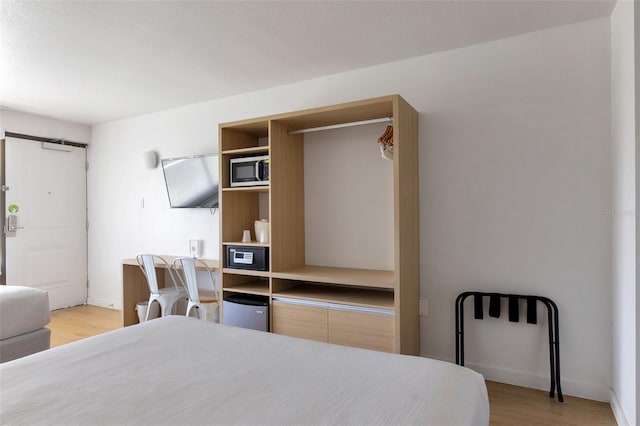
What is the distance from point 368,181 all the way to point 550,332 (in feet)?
5.61

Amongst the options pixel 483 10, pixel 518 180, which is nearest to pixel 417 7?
pixel 483 10

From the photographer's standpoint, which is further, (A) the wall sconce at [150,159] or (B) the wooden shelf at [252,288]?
(A) the wall sconce at [150,159]

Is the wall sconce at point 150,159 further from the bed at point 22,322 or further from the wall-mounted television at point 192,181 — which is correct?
the bed at point 22,322

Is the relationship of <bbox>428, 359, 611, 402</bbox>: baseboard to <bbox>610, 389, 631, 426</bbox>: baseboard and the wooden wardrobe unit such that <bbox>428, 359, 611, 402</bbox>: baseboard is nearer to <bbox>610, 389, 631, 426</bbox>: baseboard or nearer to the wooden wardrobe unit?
<bbox>610, 389, 631, 426</bbox>: baseboard

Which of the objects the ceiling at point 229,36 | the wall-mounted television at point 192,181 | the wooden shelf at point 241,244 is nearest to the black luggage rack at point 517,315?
the wooden shelf at point 241,244

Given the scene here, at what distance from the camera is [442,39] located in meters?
2.72

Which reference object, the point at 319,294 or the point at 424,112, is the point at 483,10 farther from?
the point at 319,294

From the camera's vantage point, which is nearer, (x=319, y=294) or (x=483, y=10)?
(x=483, y=10)

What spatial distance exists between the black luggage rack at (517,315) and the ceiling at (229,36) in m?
1.87

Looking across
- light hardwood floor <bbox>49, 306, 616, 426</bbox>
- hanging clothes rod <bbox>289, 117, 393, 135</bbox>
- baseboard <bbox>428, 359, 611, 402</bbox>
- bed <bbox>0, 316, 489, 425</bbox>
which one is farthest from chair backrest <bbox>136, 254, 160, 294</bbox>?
light hardwood floor <bbox>49, 306, 616, 426</bbox>

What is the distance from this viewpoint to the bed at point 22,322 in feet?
8.84

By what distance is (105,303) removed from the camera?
505cm

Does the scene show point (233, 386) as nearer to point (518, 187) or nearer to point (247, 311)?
point (247, 311)

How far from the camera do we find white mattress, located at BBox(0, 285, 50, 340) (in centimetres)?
271
